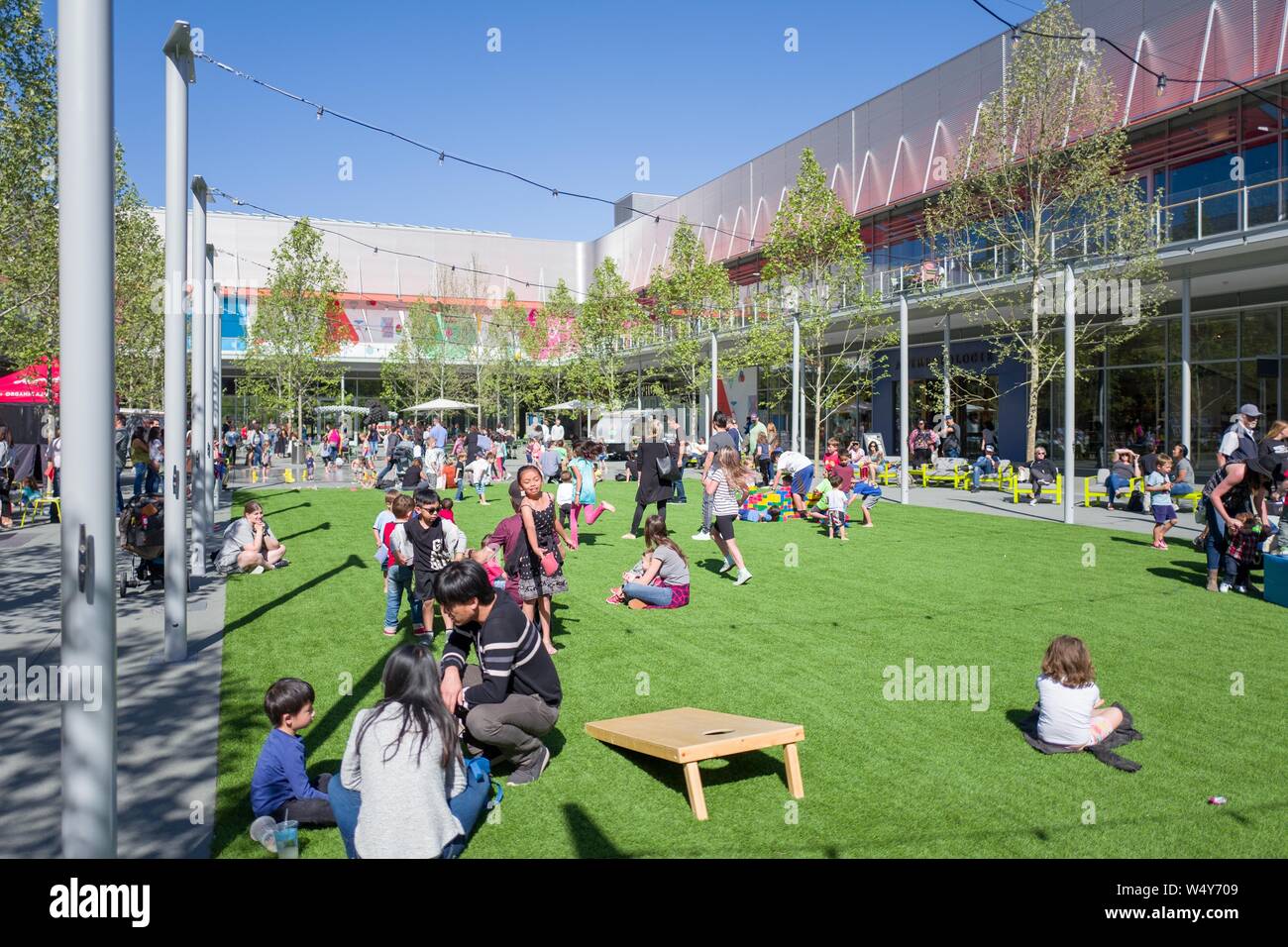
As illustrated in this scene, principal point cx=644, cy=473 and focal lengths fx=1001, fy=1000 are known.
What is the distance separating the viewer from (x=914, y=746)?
20.5 ft

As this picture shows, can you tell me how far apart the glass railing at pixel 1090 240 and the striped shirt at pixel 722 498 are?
45.4 feet

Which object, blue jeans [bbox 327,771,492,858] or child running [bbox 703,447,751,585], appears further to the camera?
child running [bbox 703,447,751,585]

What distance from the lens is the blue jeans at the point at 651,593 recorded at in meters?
10.8

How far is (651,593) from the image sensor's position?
10.8 metres

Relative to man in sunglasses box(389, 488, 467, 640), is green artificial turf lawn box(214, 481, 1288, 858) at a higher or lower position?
lower

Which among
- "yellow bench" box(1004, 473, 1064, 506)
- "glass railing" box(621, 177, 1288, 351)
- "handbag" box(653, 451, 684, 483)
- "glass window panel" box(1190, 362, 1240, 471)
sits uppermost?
"glass railing" box(621, 177, 1288, 351)

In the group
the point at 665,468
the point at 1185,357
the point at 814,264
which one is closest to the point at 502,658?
the point at 665,468

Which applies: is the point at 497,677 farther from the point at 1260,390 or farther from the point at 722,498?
the point at 1260,390

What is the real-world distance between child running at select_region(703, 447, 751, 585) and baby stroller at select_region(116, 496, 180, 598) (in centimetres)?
658

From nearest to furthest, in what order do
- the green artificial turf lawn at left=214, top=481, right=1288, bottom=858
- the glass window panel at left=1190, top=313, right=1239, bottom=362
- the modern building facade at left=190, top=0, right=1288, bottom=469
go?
1. the green artificial turf lawn at left=214, top=481, right=1288, bottom=858
2. the modern building facade at left=190, top=0, right=1288, bottom=469
3. the glass window panel at left=1190, top=313, right=1239, bottom=362

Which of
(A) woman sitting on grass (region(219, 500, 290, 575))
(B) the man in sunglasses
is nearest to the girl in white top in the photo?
(B) the man in sunglasses

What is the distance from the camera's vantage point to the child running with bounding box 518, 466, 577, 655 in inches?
336

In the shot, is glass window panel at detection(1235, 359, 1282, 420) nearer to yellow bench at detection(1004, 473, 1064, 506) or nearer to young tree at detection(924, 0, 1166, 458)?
young tree at detection(924, 0, 1166, 458)

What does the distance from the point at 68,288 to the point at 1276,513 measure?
1796cm
